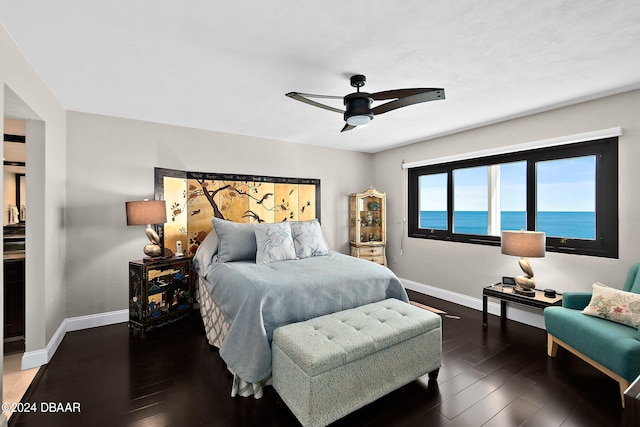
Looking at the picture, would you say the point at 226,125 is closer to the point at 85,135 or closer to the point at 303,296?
the point at 85,135

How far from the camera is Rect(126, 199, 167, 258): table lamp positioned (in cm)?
307

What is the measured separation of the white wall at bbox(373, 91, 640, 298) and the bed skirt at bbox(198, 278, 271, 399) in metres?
3.12

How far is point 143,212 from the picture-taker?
309 centimetres

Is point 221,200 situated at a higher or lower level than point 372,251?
higher

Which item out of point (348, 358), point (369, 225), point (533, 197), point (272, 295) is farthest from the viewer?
point (369, 225)

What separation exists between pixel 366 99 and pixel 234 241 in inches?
81.9

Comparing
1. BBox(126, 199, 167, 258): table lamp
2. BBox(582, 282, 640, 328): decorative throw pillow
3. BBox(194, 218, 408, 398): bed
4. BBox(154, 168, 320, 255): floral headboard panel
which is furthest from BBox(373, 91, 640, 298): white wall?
BBox(126, 199, 167, 258): table lamp

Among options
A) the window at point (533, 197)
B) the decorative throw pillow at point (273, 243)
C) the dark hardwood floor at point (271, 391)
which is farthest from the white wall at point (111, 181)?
the window at point (533, 197)

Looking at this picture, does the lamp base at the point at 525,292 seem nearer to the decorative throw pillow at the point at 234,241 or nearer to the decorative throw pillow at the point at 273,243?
the decorative throw pillow at the point at 273,243

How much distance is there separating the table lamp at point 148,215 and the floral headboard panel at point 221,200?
36 centimetres

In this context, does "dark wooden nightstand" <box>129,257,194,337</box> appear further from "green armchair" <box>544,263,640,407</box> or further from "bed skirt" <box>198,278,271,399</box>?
"green armchair" <box>544,263,640,407</box>

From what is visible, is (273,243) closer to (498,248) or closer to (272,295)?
(272,295)

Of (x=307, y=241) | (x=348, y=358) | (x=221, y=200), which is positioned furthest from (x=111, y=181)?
(x=348, y=358)

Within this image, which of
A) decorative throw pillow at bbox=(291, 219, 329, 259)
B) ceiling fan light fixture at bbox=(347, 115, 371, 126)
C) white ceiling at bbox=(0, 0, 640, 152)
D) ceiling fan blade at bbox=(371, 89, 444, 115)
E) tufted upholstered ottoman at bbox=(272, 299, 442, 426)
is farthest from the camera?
decorative throw pillow at bbox=(291, 219, 329, 259)
